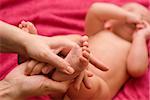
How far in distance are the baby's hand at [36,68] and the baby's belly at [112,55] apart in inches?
12.0

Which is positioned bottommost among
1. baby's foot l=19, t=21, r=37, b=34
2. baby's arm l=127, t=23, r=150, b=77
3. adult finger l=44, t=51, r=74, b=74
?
baby's arm l=127, t=23, r=150, b=77

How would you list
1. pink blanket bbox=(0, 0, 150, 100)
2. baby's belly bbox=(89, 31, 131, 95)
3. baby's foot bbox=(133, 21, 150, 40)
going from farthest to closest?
1. pink blanket bbox=(0, 0, 150, 100)
2. baby's foot bbox=(133, 21, 150, 40)
3. baby's belly bbox=(89, 31, 131, 95)

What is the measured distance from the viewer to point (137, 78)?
127 centimetres

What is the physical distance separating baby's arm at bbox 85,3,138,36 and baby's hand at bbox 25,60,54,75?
59 centimetres

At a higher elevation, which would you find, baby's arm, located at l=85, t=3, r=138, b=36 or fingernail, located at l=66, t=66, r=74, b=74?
fingernail, located at l=66, t=66, r=74, b=74

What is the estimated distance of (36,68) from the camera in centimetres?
81

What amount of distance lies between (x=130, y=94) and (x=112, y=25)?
311mm

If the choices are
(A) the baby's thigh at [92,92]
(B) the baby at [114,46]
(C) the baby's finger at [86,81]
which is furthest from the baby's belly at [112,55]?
(C) the baby's finger at [86,81]

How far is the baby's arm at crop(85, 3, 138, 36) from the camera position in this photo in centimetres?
134

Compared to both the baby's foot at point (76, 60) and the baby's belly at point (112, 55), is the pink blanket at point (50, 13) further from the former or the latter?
the baby's foot at point (76, 60)

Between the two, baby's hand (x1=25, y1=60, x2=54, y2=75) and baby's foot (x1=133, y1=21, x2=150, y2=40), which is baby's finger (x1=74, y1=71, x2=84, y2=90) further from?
baby's foot (x1=133, y1=21, x2=150, y2=40)

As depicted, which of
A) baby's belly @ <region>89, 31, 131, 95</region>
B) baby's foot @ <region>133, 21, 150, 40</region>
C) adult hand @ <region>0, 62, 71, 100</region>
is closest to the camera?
adult hand @ <region>0, 62, 71, 100</region>

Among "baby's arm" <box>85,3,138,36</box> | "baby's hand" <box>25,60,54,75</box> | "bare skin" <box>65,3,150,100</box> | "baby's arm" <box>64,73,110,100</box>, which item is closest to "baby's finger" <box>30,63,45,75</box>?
"baby's hand" <box>25,60,54,75</box>

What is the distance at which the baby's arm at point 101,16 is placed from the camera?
1.34 m
